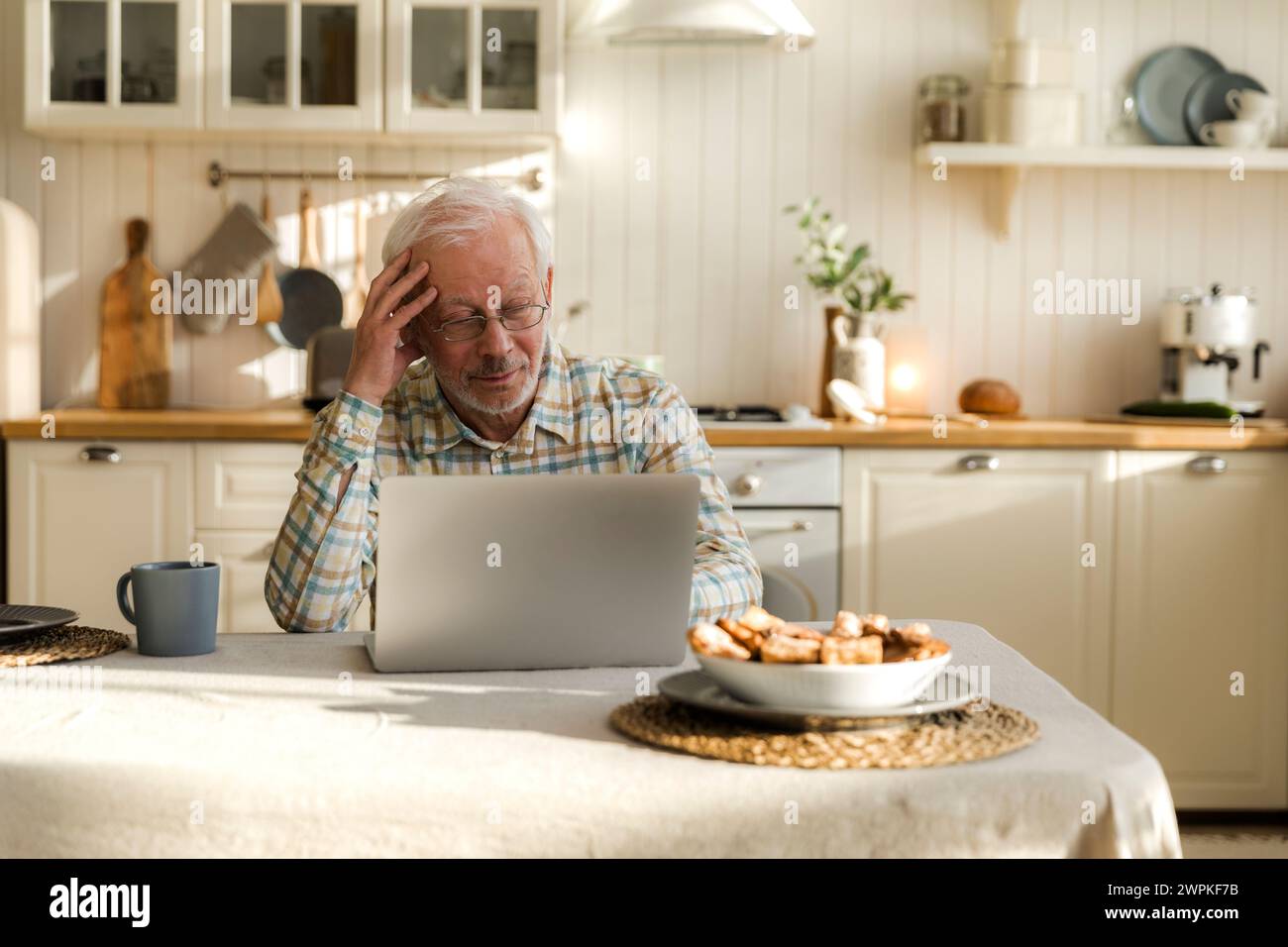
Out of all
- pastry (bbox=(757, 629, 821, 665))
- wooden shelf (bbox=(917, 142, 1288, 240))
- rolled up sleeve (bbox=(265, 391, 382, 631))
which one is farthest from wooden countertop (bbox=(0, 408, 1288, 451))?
pastry (bbox=(757, 629, 821, 665))

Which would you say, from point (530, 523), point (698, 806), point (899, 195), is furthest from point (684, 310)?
point (698, 806)

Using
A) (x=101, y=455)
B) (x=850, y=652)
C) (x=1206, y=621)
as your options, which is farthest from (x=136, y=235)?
(x=850, y=652)

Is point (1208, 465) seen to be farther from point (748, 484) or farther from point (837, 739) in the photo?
point (837, 739)

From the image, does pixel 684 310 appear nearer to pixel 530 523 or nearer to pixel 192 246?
pixel 192 246

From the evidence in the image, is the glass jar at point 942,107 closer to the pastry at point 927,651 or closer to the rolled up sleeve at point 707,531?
the rolled up sleeve at point 707,531

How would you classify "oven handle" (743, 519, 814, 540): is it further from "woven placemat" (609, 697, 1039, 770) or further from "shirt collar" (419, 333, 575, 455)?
"woven placemat" (609, 697, 1039, 770)

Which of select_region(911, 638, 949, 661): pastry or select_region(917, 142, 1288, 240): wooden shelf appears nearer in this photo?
select_region(911, 638, 949, 661): pastry

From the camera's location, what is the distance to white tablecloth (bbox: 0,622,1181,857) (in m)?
0.95

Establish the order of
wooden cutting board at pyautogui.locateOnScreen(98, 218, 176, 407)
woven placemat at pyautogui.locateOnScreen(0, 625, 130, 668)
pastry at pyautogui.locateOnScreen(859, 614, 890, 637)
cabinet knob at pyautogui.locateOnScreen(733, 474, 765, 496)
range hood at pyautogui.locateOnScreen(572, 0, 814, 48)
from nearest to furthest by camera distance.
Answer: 1. pastry at pyautogui.locateOnScreen(859, 614, 890, 637)
2. woven placemat at pyautogui.locateOnScreen(0, 625, 130, 668)
3. range hood at pyautogui.locateOnScreen(572, 0, 814, 48)
4. cabinet knob at pyautogui.locateOnScreen(733, 474, 765, 496)
5. wooden cutting board at pyautogui.locateOnScreen(98, 218, 176, 407)

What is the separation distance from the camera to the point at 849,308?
356cm

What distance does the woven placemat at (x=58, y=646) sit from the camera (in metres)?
1.36

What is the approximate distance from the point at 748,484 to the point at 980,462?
0.51 metres

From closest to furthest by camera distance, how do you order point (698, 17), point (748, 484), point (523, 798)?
point (523, 798) < point (698, 17) < point (748, 484)

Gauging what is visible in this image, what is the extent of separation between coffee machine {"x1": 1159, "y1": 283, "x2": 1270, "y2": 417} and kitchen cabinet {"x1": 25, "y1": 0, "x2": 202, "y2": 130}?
2367 millimetres
